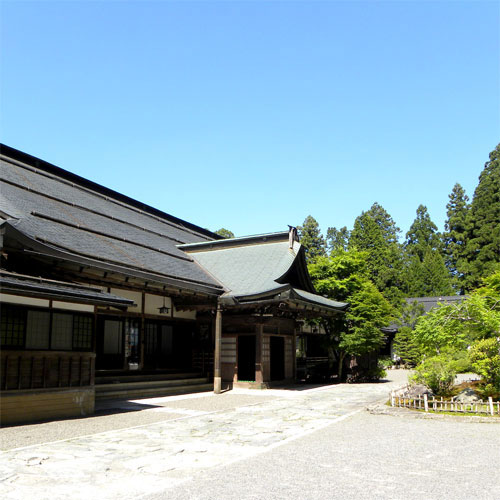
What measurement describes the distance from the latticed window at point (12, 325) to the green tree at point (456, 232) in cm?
5369

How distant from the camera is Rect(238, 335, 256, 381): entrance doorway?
20984mm

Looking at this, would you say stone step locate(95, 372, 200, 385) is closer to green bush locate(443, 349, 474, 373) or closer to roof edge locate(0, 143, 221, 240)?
green bush locate(443, 349, 474, 373)

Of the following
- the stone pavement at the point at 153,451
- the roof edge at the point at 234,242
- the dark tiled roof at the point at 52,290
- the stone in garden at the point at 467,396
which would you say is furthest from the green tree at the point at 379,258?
the dark tiled roof at the point at 52,290

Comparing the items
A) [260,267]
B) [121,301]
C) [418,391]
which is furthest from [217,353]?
[418,391]

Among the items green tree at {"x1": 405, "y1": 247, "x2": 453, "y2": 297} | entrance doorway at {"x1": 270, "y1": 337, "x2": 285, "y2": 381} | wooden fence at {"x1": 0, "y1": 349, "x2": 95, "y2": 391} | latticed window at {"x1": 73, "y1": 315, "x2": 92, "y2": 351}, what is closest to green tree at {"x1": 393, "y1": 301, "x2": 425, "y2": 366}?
entrance doorway at {"x1": 270, "y1": 337, "x2": 285, "y2": 381}

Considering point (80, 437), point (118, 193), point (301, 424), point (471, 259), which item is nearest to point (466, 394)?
point (301, 424)

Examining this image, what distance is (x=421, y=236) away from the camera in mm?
68375

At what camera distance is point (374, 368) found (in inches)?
931

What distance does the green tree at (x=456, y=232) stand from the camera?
57.1m

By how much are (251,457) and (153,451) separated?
5.42ft

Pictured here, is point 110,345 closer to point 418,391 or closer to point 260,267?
point 260,267

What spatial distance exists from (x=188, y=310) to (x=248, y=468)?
42.7ft

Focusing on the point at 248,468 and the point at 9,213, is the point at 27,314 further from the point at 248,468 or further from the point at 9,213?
the point at 248,468

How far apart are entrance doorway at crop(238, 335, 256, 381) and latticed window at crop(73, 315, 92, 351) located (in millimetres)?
9954
